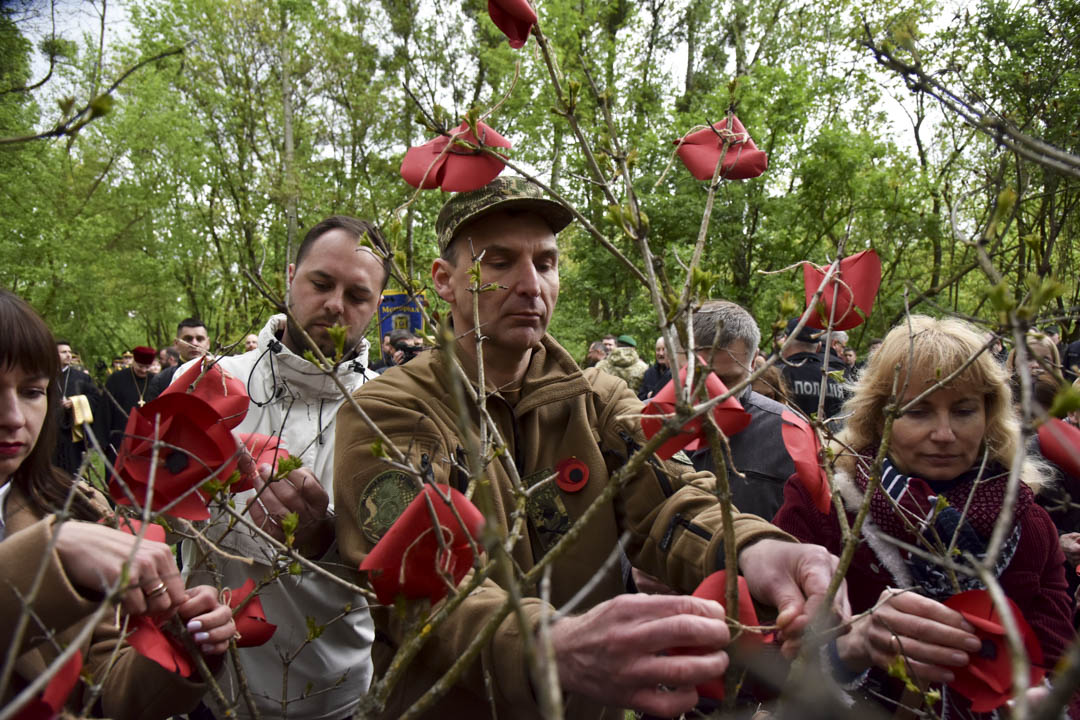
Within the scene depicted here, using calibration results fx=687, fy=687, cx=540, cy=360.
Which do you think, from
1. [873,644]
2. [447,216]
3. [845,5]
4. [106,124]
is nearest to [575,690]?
[873,644]

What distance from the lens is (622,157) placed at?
1054 mm

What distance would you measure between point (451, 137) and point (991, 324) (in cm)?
88

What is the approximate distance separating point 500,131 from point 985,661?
16080mm

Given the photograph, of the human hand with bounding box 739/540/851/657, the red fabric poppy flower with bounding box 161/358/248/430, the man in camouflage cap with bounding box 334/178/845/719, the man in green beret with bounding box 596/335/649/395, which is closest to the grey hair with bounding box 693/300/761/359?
the man in camouflage cap with bounding box 334/178/845/719

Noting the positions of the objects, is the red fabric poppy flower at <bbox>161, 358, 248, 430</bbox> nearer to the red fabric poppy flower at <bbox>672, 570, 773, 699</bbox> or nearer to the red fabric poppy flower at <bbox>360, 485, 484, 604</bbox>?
the red fabric poppy flower at <bbox>360, 485, 484, 604</bbox>

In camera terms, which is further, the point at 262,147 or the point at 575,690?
the point at 262,147

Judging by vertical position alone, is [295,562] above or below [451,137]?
below

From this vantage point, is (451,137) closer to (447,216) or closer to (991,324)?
(447,216)

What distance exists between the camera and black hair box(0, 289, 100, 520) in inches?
58.5

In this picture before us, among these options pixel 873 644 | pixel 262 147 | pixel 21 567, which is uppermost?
pixel 262 147

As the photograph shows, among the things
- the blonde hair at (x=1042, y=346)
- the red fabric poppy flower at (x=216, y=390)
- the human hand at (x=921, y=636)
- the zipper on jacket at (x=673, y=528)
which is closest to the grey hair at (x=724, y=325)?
the blonde hair at (x=1042, y=346)

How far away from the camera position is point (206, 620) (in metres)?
1.12

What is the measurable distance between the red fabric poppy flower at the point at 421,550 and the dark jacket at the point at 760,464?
6.67ft

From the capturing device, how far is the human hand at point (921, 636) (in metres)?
1.04
